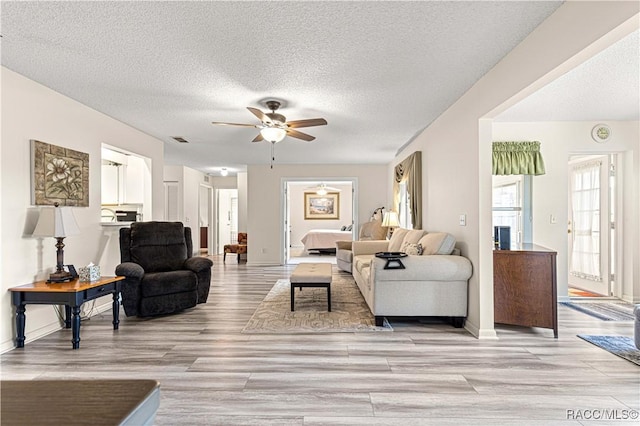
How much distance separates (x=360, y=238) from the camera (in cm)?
783

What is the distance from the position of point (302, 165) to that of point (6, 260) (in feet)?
19.6

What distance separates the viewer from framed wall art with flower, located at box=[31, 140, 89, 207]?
323cm

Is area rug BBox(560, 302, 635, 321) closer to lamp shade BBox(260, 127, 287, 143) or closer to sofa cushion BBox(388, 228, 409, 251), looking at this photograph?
sofa cushion BBox(388, 228, 409, 251)

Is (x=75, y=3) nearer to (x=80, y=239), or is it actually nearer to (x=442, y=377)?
(x=80, y=239)

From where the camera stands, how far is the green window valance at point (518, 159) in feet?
14.9

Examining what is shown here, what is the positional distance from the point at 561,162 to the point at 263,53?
14.4ft

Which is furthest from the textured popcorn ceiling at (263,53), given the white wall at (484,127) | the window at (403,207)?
the window at (403,207)

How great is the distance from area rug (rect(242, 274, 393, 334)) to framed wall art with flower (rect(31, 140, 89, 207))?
93.5 inches

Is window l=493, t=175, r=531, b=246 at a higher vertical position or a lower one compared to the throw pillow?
higher

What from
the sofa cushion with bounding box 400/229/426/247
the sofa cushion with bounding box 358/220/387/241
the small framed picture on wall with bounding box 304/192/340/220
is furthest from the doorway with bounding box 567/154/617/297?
the small framed picture on wall with bounding box 304/192/340/220

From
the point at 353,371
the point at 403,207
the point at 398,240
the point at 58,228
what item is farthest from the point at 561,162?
the point at 58,228

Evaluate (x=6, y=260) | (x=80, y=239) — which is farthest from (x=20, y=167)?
(x=80, y=239)

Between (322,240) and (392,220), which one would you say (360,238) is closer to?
(392,220)

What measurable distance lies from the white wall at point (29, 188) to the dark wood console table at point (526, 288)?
4523 millimetres
